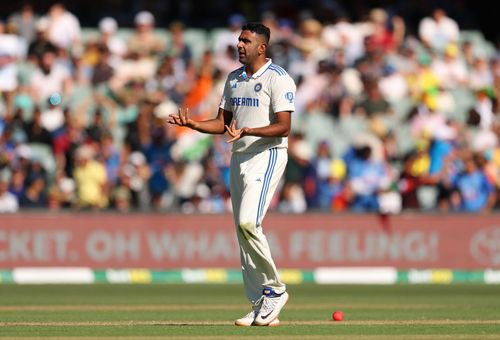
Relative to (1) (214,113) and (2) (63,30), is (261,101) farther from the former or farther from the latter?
(2) (63,30)

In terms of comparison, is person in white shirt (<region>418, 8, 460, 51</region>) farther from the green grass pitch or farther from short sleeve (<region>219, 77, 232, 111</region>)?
short sleeve (<region>219, 77, 232, 111</region>)

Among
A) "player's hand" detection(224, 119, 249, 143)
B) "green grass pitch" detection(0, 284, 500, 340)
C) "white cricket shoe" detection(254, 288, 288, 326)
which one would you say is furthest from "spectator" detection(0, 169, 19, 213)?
"player's hand" detection(224, 119, 249, 143)

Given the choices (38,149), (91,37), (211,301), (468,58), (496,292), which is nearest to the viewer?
(211,301)

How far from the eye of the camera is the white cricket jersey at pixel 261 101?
9.92 meters

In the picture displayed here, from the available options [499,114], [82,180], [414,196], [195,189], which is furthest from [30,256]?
[499,114]

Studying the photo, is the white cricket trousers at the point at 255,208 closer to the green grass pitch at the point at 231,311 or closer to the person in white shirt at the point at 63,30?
the green grass pitch at the point at 231,311

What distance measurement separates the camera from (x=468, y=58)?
23.2 meters

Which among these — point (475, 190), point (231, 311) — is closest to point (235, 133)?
point (231, 311)

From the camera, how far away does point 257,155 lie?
32.8 ft

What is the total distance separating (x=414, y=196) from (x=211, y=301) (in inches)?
247

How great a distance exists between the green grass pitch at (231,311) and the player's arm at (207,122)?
5.03 feet

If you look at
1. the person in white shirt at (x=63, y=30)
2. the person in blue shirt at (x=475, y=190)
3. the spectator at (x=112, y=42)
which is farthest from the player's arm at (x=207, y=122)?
the person in white shirt at (x=63, y=30)

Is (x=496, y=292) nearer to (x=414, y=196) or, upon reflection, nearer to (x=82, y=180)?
(x=414, y=196)

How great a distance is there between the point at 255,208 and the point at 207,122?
2.59 feet
